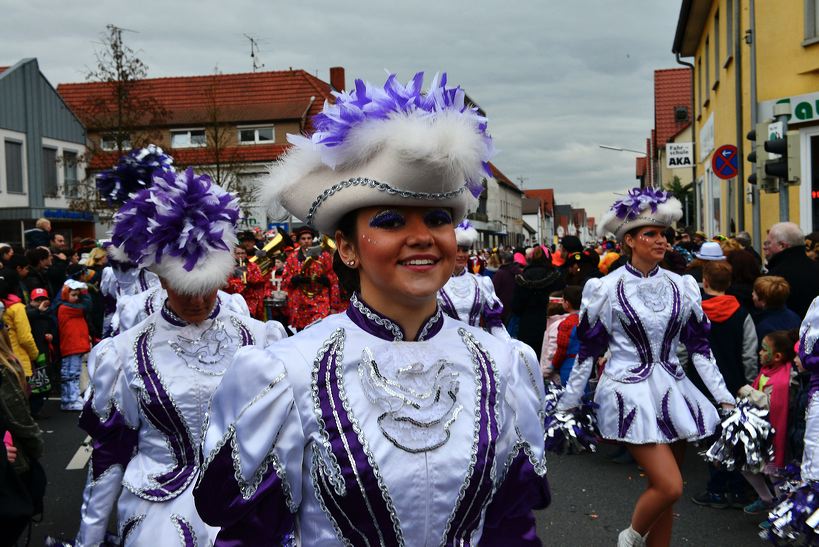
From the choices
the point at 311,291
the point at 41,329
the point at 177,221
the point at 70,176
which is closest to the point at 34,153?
the point at 70,176

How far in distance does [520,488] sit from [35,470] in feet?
9.54

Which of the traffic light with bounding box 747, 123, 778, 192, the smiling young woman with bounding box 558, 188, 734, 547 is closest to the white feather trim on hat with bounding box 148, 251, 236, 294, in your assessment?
the smiling young woman with bounding box 558, 188, 734, 547

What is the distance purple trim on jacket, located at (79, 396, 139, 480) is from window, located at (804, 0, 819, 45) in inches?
509

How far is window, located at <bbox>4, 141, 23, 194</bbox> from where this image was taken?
1170 inches

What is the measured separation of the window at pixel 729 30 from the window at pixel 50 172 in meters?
22.7

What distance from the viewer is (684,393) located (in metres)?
5.12

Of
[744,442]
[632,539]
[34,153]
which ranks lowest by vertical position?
[632,539]

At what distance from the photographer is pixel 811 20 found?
1377cm

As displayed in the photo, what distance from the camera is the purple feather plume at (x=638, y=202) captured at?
548 cm

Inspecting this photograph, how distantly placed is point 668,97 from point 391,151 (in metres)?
47.6

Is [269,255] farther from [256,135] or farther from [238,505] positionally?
[256,135]

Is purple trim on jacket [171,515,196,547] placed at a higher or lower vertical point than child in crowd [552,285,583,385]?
lower

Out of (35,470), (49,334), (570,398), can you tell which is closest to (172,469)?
(35,470)

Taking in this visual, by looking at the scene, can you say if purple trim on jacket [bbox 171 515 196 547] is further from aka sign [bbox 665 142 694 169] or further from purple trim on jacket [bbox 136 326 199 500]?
aka sign [bbox 665 142 694 169]
